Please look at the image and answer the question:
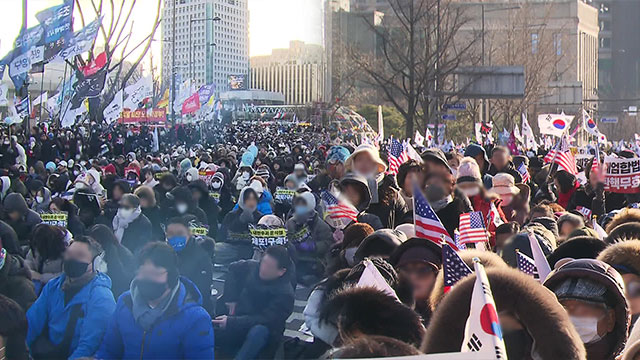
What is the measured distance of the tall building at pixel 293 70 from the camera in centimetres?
996

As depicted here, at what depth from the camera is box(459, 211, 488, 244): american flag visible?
5.64 metres

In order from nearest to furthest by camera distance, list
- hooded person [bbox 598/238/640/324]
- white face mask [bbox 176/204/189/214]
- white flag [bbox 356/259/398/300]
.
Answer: white flag [bbox 356/259/398/300], hooded person [bbox 598/238/640/324], white face mask [bbox 176/204/189/214]

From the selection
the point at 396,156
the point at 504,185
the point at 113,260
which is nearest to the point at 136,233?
the point at 113,260

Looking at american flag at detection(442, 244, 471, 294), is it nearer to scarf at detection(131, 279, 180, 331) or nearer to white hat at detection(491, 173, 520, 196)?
scarf at detection(131, 279, 180, 331)

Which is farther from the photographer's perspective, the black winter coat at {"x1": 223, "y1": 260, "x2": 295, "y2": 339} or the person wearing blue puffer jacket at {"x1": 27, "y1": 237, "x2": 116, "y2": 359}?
the black winter coat at {"x1": 223, "y1": 260, "x2": 295, "y2": 339}

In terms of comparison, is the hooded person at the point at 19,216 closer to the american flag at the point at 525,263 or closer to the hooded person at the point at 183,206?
the hooded person at the point at 183,206

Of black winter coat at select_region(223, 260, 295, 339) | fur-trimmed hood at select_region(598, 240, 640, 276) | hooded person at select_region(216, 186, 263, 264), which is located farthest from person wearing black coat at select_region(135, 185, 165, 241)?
fur-trimmed hood at select_region(598, 240, 640, 276)

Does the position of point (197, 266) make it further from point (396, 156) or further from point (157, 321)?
point (396, 156)

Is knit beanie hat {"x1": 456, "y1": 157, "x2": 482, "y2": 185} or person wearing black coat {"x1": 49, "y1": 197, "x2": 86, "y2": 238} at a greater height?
knit beanie hat {"x1": 456, "y1": 157, "x2": 482, "y2": 185}

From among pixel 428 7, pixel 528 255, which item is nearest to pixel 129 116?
pixel 428 7

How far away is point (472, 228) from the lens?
569 cm

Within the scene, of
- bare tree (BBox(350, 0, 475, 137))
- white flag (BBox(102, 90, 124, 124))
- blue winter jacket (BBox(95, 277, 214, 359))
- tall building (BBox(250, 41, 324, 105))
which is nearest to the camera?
blue winter jacket (BBox(95, 277, 214, 359))

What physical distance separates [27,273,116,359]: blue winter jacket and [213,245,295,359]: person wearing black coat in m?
1.29

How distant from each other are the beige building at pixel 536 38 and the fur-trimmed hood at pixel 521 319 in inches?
1162
